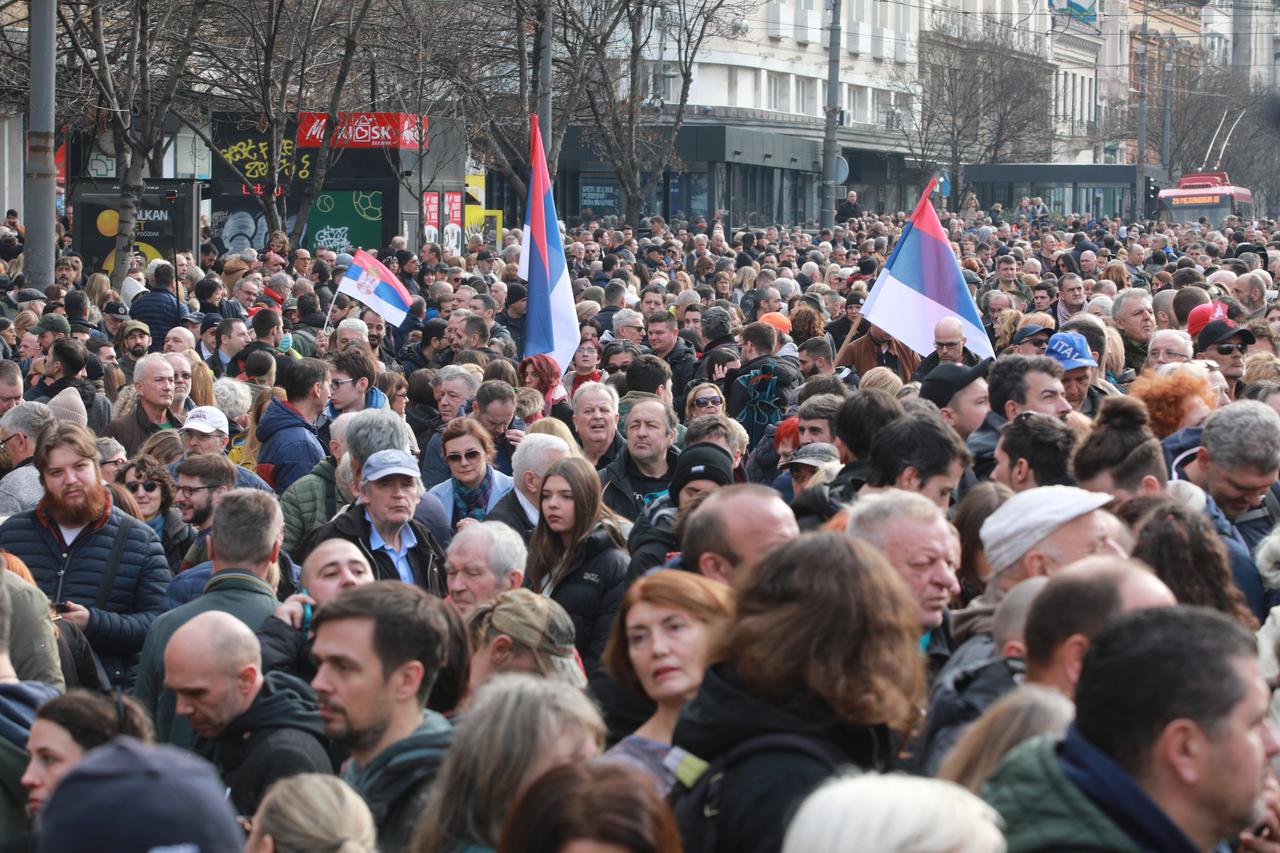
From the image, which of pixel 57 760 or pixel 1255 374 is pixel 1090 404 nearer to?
pixel 1255 374

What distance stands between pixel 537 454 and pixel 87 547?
1.83 meters

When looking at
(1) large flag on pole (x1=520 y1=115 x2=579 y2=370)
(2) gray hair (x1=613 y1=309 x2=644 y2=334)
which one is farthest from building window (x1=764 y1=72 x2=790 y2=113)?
(1) large flag on pole (x1=520 y1=115 x2=579 y2=370)

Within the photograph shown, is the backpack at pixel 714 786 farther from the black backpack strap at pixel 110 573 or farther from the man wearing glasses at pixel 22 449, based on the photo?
the man wearing glasses at pixel 22 449

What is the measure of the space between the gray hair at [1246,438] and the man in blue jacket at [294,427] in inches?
183

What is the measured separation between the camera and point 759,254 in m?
28.4

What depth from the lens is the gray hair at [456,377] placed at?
1051 cm

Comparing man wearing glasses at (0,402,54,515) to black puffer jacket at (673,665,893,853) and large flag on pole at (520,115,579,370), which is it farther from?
black puffer jacket at (673,665,893,853)

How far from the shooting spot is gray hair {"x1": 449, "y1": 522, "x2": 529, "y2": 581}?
6070 millimetres

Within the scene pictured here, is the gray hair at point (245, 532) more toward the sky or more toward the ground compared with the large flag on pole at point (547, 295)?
more toward the ground

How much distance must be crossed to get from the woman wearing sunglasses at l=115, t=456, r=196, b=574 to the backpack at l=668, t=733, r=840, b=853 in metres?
4.79

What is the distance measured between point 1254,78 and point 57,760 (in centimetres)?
10604

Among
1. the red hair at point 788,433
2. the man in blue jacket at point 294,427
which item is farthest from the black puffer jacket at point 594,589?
the man in blue jacket at point 294,427

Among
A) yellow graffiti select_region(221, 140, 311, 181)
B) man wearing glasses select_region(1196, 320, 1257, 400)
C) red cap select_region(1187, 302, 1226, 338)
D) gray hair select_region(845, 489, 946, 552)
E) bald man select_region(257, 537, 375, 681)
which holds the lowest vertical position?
bald man select_region(257, 537, 375, 681)

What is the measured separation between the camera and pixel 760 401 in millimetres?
11352
